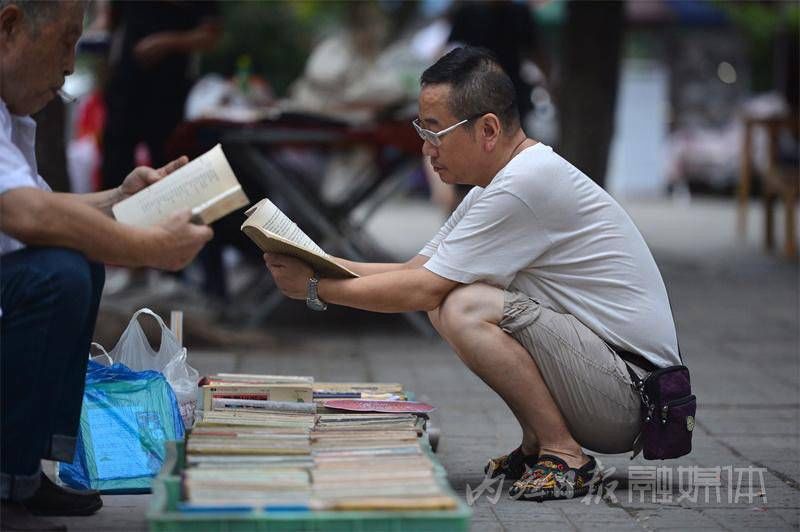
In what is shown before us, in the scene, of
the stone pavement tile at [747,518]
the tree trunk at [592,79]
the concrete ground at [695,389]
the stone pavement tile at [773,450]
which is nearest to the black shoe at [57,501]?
the concrete ground at [695,389]

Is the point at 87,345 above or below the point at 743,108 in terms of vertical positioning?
above

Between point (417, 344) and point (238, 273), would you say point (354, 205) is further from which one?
point (238, 273)

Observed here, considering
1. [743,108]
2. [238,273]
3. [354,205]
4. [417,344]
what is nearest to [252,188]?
[354,205]

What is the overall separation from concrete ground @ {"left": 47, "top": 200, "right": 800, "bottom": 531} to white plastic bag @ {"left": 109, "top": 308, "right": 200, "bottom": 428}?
1.19ft

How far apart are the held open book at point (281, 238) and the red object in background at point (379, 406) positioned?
413mm

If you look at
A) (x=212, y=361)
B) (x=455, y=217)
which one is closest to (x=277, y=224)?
(x=455, y=217)

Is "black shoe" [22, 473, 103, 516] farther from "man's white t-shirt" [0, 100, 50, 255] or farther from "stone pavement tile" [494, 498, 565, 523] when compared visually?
"stone pavement tile" [494, 498, 565, 523]

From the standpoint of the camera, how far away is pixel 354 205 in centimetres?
763

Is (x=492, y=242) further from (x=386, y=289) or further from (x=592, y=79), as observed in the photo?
(x=592, y=79)

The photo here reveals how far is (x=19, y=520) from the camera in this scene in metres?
3.02

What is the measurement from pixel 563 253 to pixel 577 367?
339 millimetres

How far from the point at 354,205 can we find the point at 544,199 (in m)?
4.12

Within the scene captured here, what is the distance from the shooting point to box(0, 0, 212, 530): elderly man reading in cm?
290

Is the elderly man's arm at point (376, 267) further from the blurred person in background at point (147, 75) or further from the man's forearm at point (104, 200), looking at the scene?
the blurred person in background at point (147, 75)
